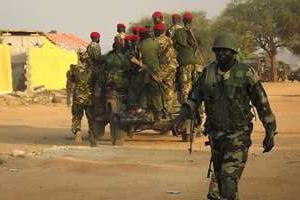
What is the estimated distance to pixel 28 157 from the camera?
1039cm

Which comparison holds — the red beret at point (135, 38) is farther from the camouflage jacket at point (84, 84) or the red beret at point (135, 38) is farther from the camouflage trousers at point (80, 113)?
the camouflage trousers at point (80, 113)

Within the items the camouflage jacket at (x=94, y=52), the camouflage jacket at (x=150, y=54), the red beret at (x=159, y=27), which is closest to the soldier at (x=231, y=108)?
the camouflage jacket at (x=150, y=54)

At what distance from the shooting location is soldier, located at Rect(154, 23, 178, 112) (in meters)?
12.4

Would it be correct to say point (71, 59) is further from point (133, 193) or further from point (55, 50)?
point (133, 193)

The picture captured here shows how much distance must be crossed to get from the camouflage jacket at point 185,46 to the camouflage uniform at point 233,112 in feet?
23.7

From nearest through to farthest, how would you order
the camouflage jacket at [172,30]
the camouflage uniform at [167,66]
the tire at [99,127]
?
the camouflage uniform at [167,66] → the camouflage jacket at [172,30] → the tire at [99,127]

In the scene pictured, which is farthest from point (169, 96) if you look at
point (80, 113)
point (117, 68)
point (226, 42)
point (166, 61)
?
point (226, 42)

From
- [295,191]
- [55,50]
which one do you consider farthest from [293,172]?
[55,50]

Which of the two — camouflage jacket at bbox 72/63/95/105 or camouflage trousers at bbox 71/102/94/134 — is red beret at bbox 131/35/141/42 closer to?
camouflage jacket at bbox 72/63/95/105

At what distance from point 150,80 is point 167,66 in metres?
0.41

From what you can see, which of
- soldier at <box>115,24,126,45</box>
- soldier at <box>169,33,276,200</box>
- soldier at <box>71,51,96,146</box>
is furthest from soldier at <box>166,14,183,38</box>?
soldier at <box>169,33,276,200</box>

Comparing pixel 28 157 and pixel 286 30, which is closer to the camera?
pixel 28 157

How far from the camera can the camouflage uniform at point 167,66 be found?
12430mm

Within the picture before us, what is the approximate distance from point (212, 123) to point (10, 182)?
3.50 metres
